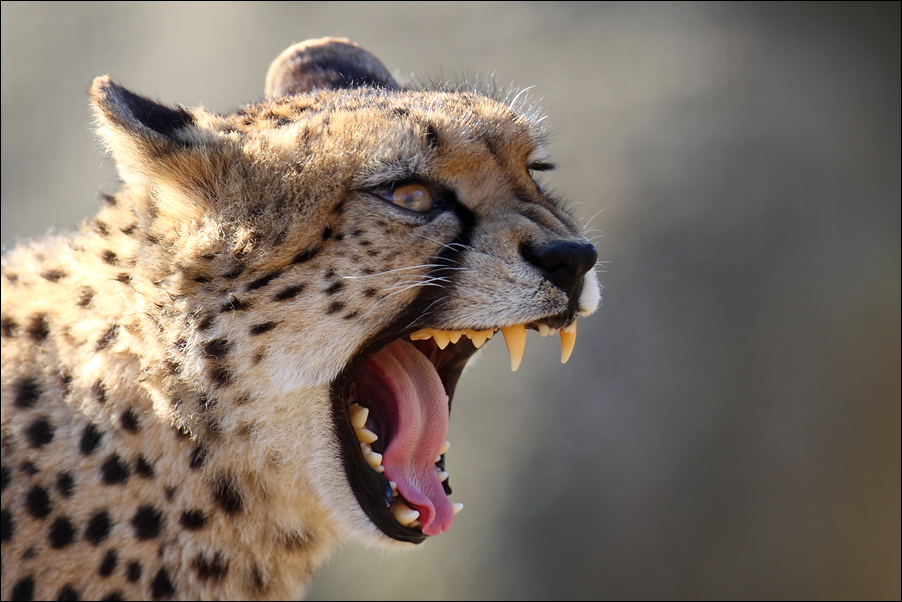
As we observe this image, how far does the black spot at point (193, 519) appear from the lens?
3.79 ft

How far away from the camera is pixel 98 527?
115cm

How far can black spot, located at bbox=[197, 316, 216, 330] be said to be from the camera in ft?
3.44

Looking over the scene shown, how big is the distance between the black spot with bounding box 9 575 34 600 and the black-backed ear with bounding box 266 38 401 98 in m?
0.99

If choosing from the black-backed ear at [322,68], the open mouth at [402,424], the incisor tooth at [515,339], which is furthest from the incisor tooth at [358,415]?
the black-backed ear at [322,68]

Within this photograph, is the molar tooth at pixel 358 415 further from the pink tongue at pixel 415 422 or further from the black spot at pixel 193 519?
the black spot at pixel 193 519

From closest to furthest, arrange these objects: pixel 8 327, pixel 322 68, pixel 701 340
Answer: pixel 8 327 → pixel 322 68 → pixel 701 340

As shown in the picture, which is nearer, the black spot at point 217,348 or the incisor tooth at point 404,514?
the black spot at point 217,348

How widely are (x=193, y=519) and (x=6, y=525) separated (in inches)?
10.9

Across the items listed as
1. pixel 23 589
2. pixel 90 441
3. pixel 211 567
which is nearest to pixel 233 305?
pixel 90 441

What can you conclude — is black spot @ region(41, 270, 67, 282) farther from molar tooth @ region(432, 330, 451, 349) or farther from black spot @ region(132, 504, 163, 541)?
molar tooth @ region(432, 330, 451, 349)

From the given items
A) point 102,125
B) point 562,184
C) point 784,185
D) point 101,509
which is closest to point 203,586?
point 101,509

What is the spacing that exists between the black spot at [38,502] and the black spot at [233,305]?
0.43 metres

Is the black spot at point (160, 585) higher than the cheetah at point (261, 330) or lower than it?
lower

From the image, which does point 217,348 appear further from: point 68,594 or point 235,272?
point 68,594
